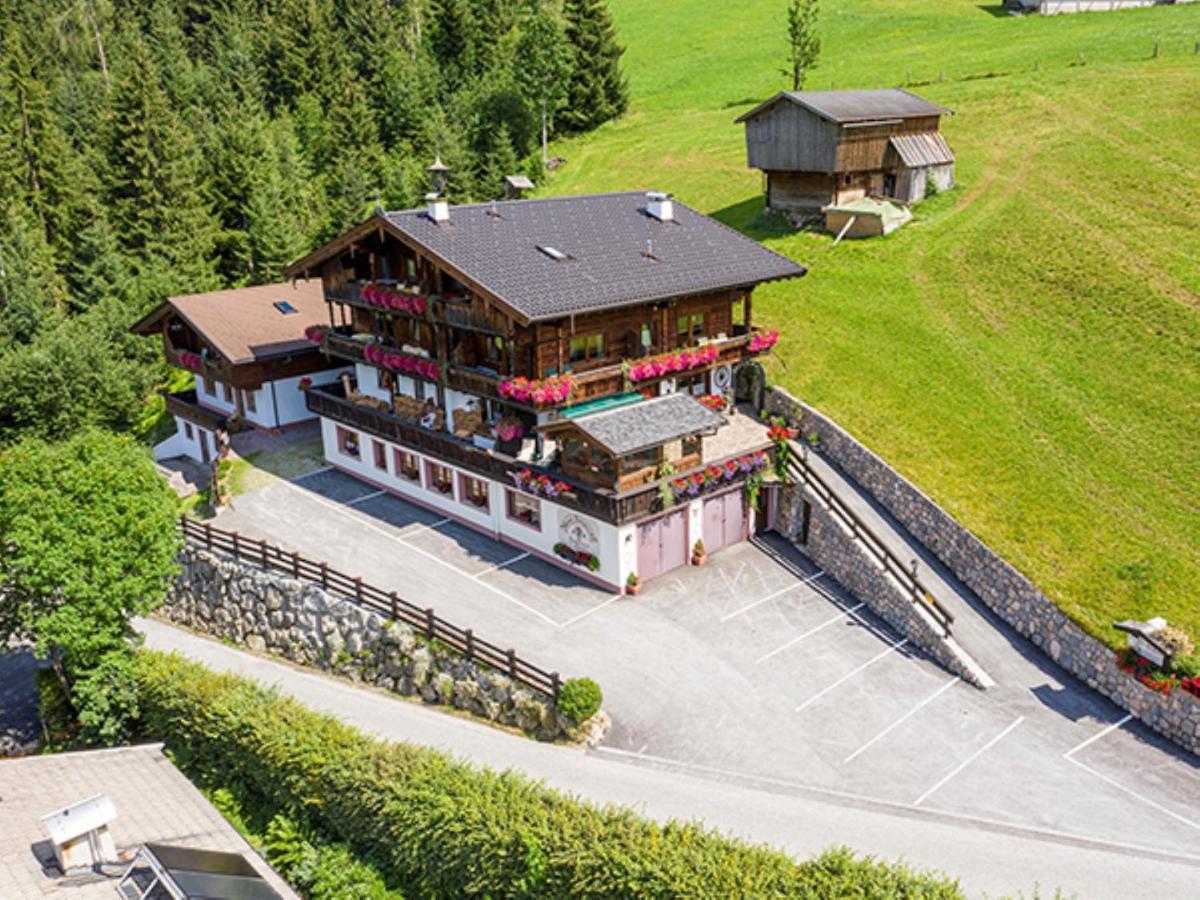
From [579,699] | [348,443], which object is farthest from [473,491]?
[579,699]

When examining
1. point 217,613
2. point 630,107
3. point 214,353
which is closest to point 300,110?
point 630,107

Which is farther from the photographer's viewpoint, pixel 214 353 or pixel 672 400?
pixel 214 353

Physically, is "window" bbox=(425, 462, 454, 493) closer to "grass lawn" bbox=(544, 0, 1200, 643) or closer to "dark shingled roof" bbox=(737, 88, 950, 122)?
"grass lawn" bbox=(544, 0, 1200, 643)

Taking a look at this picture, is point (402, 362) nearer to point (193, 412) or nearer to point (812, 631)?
point (193, 412)

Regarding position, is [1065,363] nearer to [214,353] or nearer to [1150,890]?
[1150,890]

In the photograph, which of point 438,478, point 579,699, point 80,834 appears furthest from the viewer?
point 438,478

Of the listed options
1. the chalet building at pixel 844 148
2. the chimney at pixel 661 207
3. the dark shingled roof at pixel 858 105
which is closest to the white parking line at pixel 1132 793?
the chimney at pixel 661 207

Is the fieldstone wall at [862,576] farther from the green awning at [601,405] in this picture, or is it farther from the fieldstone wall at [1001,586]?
the green awning at [601,405]
